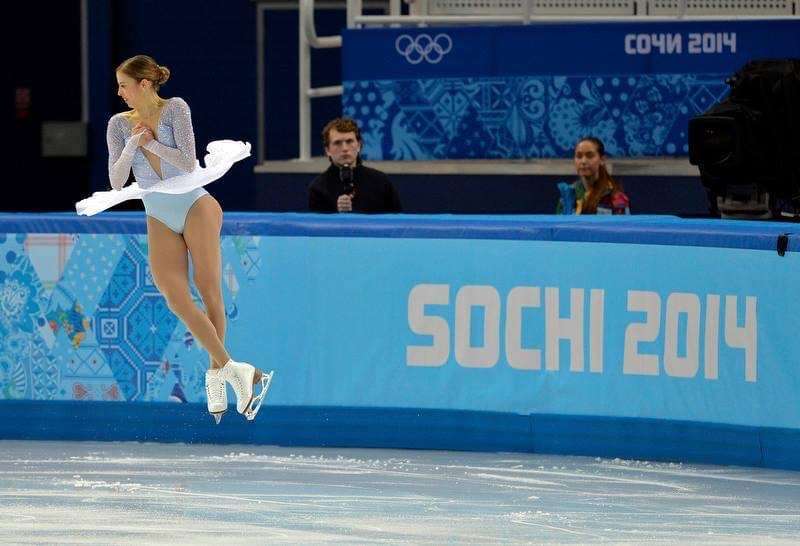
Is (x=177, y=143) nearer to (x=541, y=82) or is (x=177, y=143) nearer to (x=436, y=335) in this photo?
(x=436, y=335)

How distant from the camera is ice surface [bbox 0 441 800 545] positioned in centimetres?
657

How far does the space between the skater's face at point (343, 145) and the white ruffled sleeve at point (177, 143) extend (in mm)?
2007

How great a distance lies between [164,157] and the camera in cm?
720

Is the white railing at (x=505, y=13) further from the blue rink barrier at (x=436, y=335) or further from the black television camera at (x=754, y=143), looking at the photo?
the blue rink barrier at (x=436, y=335)

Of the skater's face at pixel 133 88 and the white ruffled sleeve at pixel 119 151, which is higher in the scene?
the skater's face at pixel 133 88

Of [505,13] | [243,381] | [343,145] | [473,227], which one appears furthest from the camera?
[505,13]

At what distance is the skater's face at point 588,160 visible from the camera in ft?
30.6

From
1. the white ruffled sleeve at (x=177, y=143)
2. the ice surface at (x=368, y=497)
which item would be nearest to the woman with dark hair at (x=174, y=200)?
the white ruffled sleeve at (x=177, y=143)

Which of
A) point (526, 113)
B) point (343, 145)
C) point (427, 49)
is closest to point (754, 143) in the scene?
point (343, 145)

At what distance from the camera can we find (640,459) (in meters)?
8.11

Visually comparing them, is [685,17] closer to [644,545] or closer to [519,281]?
[519,281]

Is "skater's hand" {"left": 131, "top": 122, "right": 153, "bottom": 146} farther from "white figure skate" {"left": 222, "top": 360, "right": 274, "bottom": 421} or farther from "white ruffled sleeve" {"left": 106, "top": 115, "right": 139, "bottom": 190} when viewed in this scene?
"white figure skate" {"left": 222, "top": 360, "right": 274, "bottom": 421}

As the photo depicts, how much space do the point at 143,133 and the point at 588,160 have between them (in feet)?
9.58

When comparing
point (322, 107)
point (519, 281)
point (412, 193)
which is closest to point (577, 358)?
point (519, 281)
